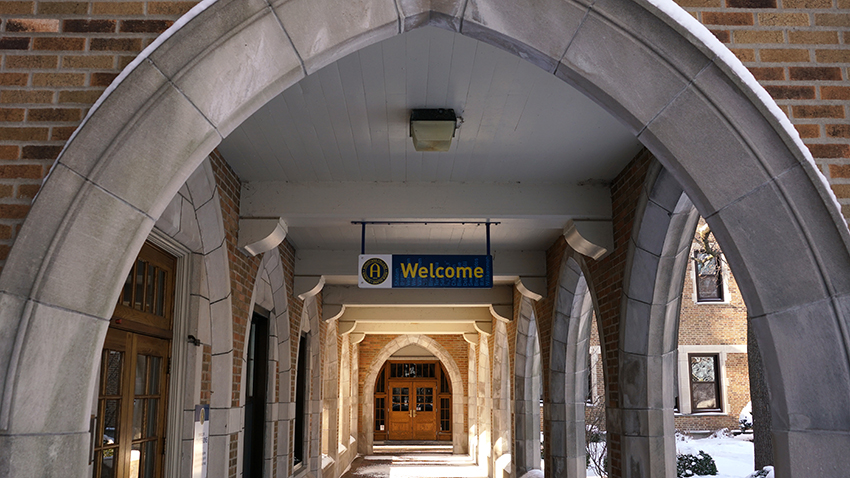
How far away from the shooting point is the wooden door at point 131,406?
4172 millimetres

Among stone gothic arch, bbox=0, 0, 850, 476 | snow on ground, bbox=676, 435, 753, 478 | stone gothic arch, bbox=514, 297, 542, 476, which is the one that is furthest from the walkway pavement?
stone gothic arch, bbox=0, 0, 850, 476

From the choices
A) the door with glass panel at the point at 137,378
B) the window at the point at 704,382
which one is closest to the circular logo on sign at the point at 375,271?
the door with glass panel at the point at 137,378

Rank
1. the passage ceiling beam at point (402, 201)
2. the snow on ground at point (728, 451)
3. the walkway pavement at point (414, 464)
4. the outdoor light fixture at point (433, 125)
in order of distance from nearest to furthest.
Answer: the outdoor light fixture at point (433, 125), the passage ceiling beam at point (402, 201), the snow on ground at point (728, 451), the walkway pavement at point (414, 464)

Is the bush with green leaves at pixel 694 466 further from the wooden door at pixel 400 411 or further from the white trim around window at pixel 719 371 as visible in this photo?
the wooden door at pixel 400 411

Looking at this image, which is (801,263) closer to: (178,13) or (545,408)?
(178,13)

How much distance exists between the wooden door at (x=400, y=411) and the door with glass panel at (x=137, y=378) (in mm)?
17605

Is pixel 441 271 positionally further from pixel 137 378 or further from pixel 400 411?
pixel 400 411

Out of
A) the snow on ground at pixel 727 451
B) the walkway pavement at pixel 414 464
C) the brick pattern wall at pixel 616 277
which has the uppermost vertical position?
the brick pattern wall at pixel 616 277

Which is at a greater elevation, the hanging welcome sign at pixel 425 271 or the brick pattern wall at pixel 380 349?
the hanging welcome sign at pixel 425 271

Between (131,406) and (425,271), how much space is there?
3.19 metres

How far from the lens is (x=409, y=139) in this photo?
5.17m

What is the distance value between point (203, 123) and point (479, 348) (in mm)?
13570

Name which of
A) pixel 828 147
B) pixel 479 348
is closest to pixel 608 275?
pixel 828 147

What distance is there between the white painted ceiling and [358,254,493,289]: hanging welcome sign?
2.05ft
